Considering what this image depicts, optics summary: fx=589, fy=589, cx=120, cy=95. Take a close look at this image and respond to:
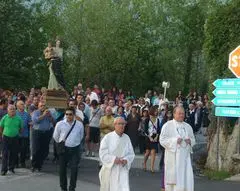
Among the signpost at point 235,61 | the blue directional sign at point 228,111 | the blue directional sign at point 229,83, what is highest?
the signpost at point 235,61

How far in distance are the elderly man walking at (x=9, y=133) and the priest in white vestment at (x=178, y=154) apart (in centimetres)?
418

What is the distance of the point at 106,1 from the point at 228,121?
116 feet

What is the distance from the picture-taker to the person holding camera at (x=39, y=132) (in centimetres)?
1433

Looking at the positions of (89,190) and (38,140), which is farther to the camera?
(38,140)

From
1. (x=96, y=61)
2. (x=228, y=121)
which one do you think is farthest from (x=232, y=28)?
(x=96, y=61)

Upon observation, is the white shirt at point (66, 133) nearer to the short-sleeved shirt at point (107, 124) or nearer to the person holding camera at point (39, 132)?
the person holding camera at point (39, 132)

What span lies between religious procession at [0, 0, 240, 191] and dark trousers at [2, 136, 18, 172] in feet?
0.08

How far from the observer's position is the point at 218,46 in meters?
17.5

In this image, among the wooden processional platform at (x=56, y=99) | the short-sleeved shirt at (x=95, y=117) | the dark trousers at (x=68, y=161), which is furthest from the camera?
the wooden processional platform at (x=56, y=99)

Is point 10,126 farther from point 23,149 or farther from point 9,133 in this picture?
point 23,149

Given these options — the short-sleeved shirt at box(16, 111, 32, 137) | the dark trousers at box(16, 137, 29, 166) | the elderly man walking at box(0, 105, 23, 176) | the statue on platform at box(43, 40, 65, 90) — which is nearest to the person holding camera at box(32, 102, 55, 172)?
the short-sleeved shirt at box(16, 111, 32, 137)

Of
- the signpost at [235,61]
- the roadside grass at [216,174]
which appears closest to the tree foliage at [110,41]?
the roadside grass at [216,174]

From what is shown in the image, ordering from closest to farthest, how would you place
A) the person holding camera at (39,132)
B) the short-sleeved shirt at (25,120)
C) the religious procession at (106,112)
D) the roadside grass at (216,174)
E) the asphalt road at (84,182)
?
the religious procession at (106,112), the asphalt road at (84,182), the person holding camera at (39,132), the short-sleeved shirt at (25,120), the roadside grass at (216,174)

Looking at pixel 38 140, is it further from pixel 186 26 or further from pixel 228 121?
pixel 186 26
